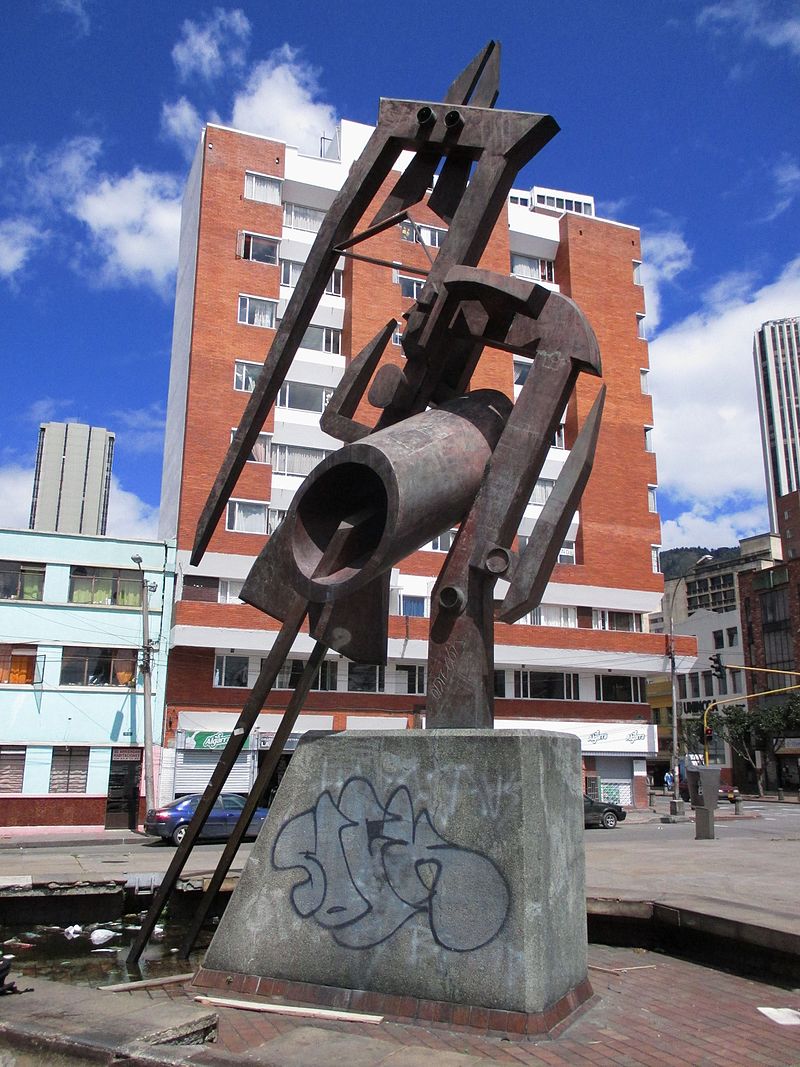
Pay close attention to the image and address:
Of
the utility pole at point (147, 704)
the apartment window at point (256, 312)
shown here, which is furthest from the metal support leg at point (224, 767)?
→ the apartment window at point (256, 312)

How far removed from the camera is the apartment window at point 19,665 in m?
32.5

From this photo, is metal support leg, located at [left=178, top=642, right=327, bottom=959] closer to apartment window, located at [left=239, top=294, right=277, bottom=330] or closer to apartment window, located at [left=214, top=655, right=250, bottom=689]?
apartment window, located at [left=214, top=655, right=250, bottom=689]

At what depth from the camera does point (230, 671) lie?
121 feet

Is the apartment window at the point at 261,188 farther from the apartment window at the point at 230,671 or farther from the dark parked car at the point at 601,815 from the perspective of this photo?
the dark parked car at the point at 601,815

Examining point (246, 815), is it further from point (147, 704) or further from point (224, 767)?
point (147, 704)

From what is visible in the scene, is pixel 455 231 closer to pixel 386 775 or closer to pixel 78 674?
pixel 386 775

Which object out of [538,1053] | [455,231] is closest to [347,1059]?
[538,1053]

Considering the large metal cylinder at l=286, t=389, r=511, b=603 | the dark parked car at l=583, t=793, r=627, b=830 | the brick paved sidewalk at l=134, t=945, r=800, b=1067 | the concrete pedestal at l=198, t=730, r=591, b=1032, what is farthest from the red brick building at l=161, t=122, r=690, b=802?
the brick paved sidewalk at l=134, t=945, r=800, b=1067

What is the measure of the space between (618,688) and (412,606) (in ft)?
37.3

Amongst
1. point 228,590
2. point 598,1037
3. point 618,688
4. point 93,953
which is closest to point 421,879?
point 598,1037

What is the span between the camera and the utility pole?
3023 cm

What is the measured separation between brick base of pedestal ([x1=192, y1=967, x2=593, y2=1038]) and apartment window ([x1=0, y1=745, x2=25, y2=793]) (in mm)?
27869

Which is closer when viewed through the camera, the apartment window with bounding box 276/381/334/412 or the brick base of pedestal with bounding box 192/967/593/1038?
the brick base of pedestal with bounding box 192/967/593/1038

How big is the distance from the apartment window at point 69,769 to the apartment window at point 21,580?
570 cm
